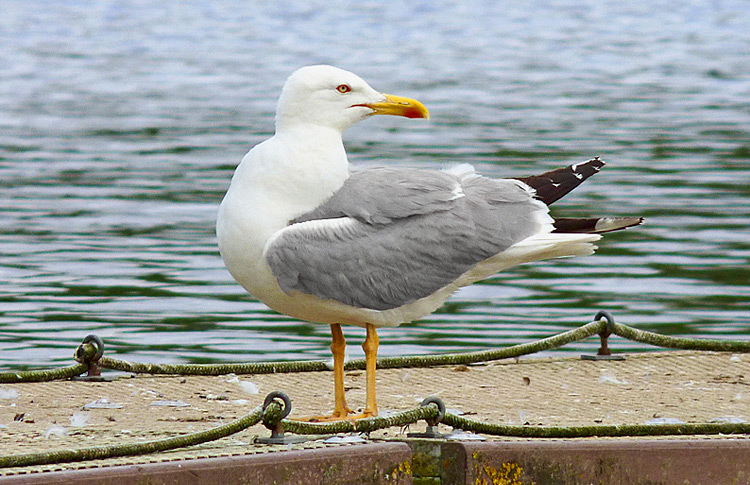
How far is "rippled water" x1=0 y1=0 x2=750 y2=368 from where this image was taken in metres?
10.5

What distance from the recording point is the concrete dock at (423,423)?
516cm

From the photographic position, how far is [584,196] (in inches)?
612

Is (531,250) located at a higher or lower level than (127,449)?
higher

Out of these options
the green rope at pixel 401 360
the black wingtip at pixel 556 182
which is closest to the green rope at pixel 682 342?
the green rope at pixel 401 360

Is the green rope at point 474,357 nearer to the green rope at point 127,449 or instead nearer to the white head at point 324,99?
the white head at point 324,99

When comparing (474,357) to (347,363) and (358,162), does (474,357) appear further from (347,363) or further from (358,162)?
(358,162)

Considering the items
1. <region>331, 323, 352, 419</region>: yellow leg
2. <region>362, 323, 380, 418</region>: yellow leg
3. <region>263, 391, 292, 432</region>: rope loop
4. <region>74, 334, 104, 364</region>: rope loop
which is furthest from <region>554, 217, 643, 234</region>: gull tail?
<region>74, 334, 104, 364</region>: rope loop

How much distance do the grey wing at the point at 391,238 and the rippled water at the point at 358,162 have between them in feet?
11.4

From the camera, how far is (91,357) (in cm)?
721

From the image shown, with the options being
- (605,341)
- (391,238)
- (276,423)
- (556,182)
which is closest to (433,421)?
(276,423)

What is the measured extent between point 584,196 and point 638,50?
24.6 metres

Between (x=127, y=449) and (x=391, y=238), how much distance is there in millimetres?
1440

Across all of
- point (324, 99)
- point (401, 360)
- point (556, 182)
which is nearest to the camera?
point (324, 99)

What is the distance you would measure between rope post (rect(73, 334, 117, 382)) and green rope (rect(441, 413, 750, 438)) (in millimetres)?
2194
